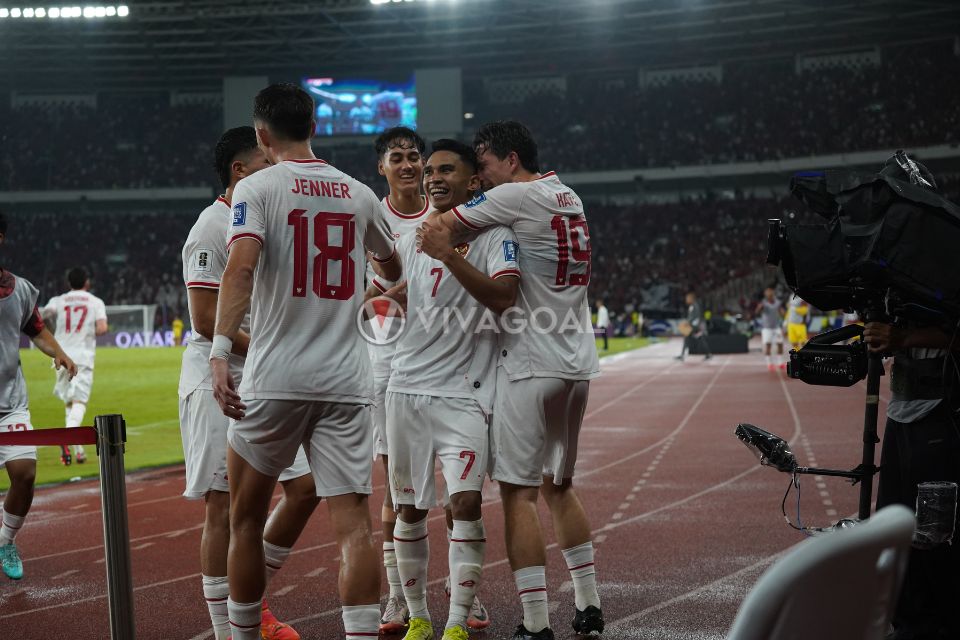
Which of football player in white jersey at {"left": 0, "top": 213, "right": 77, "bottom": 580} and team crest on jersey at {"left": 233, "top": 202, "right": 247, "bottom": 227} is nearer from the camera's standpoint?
team crest on jersey at {"left": 233, "top": 202, "right": 247, "bottom": 227}

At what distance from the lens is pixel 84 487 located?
33.7 feet

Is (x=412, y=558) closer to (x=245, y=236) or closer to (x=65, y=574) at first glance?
(x=245, y=236)

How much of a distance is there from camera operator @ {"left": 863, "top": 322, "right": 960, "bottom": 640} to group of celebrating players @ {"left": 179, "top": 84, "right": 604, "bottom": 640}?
138 centimetres

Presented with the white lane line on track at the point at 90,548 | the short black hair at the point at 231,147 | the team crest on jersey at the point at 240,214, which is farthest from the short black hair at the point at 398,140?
the white lane line on track at the point at 90,548

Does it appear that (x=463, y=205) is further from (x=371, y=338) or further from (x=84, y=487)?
(x=84, y=487)

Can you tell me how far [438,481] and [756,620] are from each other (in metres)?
8.67

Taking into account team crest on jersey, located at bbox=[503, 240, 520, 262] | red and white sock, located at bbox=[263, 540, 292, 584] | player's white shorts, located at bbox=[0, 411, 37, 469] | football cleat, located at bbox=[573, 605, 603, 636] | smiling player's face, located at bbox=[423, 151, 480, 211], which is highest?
smiling player's face, located at bbox=[423, 151, 480, 211]

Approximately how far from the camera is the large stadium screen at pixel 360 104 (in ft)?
180

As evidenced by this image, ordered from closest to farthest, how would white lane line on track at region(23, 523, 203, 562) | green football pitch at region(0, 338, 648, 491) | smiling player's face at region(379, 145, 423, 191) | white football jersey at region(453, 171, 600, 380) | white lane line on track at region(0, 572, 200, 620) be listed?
white football jersey at region(453, 171, 600, 380) < white lane line on track at region(0, 572, 200, 620) < smiling player's face at region(379, 145, 423, 191) < white lane line on track at region(23, 523, 203, 562) < green football pitch at region(0, 338, 648, 491)

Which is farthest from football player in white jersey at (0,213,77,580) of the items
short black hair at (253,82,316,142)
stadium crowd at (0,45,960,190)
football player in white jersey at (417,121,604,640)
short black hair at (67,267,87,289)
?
stadium crowd at (0,45,960,190)

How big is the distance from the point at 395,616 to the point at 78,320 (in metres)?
9.22

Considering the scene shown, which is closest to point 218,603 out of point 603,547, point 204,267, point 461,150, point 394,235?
point 204,267

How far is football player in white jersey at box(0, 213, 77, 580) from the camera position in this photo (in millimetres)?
6324

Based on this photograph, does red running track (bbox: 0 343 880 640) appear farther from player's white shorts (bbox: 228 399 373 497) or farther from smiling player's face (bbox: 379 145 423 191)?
smiling player's face (bbox: 379 145 423 191)
